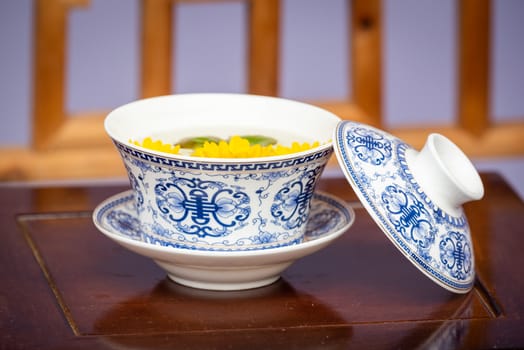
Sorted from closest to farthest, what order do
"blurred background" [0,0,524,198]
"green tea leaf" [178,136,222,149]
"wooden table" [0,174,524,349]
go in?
"wooden table" [0,174,524,349], "green tea leaf" [178,136,222,149], "blurred background" [0,0,524,198]

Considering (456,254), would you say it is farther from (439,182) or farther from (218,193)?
(218,193)

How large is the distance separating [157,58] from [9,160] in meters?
0.26

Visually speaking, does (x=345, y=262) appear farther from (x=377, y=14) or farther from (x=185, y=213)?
(x=377, y=14)

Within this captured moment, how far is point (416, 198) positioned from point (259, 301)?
0.53ft

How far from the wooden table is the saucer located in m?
0.01

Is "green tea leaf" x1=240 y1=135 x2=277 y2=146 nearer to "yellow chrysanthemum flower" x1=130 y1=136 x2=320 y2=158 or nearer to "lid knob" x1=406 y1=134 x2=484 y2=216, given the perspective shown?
"yellow chrysanthemum flower" x1=130 y1=136 x2=320 y2=158

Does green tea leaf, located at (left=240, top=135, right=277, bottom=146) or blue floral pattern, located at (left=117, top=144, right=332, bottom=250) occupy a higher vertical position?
green tea leaf, located at (left=240, top=135, right=277, bottom=146)

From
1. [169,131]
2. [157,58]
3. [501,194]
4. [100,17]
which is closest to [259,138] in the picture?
[169,131]

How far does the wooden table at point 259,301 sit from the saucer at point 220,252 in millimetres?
12

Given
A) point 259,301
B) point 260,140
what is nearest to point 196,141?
point 260,140

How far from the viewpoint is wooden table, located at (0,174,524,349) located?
0.83 meters

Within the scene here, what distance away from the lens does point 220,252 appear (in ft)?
2.87

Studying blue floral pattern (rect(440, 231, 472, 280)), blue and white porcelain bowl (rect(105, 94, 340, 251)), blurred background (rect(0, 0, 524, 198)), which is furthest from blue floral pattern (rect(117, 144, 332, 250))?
blurred background (rect(0, 0, 524, 198))

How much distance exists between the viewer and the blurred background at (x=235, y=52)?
1.84 meters
